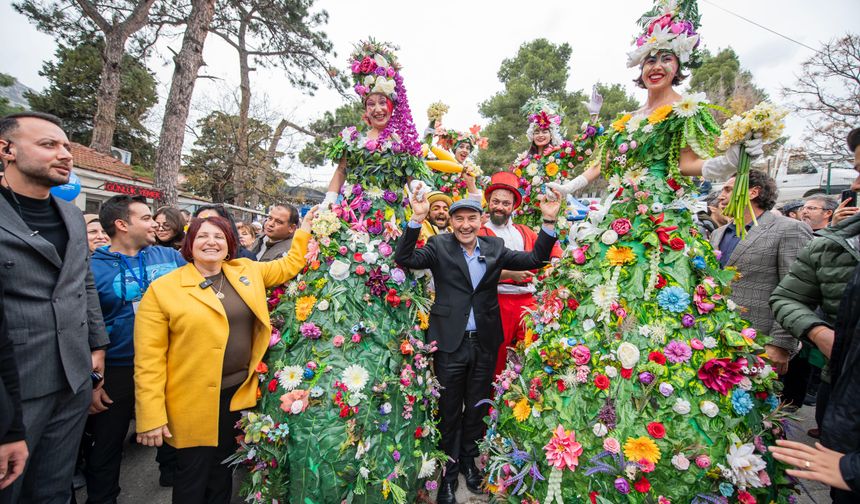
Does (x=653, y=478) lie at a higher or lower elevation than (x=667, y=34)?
lower

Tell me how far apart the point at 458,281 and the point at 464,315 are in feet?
0.86

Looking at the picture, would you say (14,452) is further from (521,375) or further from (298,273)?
(521,375)

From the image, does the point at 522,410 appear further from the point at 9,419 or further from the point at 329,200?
the point at 9,419

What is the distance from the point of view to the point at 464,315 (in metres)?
2.81

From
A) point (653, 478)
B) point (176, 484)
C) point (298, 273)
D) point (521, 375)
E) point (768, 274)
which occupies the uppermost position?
point (768, 274)

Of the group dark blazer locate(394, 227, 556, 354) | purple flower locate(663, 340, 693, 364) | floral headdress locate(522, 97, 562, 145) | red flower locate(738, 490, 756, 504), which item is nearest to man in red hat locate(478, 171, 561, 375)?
dark blazer locate(394, 227, 556, 354)

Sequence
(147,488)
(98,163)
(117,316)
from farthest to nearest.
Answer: (98,163)
(147,488)
(117,316)

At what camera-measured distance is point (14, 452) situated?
5.50ft

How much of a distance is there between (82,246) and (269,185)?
1517 cm

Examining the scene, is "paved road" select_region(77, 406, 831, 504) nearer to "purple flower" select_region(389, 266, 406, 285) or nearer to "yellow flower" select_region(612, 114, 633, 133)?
"purple flower" select_region(389, 266, 406, 285)

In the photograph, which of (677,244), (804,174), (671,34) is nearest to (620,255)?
(677,244)

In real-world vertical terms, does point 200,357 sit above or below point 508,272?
below

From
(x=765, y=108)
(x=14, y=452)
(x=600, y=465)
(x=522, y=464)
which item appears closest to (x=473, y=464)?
(x=522, y=464)

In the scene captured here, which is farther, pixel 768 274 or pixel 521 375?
pixel 768 274
